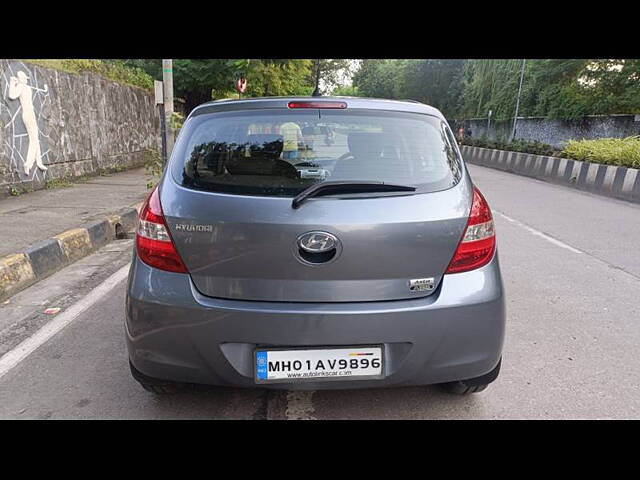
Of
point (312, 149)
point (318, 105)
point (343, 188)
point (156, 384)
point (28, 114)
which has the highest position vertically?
point (318, 105)

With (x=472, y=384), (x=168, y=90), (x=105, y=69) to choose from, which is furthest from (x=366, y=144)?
(x=105, y=69)

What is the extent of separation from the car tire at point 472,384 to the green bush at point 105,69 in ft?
30.2

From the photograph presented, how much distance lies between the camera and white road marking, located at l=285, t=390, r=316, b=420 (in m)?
2.53

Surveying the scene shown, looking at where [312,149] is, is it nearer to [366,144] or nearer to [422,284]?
[366,144]

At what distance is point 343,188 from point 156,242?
86cm

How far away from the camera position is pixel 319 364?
7.08 ft

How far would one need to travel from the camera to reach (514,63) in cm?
2700

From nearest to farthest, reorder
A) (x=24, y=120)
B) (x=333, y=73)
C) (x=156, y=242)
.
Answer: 1. (x=156, y=242)
2. (x=24, y=120)
3. (x=333, y=73)

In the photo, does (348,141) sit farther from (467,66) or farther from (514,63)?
(467,66)

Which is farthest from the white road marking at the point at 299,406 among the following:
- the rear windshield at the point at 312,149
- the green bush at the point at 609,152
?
the green bush at the point at 609,152

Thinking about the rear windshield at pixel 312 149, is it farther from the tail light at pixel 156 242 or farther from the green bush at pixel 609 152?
the green bush at pixel 609 152

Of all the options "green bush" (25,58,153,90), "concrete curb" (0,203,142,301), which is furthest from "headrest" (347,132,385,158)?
"green bush" (25,58,153,90)

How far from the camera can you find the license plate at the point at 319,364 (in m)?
2.14

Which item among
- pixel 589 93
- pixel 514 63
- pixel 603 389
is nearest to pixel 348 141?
pixel 603 389
